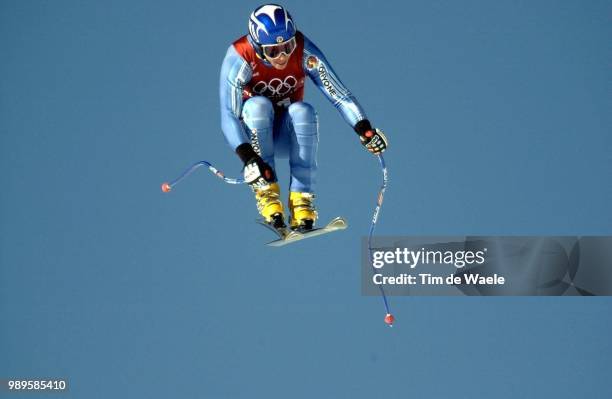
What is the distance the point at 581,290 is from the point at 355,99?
489 cm

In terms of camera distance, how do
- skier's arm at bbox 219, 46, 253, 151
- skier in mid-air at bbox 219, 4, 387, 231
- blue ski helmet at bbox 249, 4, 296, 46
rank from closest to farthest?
blue ski helmet at bbox 249, 4, 296, 46 < skier in mid-air at bbox 219, 4, 387, 231 < skier's arm at bbox 219, 46, 253, 151

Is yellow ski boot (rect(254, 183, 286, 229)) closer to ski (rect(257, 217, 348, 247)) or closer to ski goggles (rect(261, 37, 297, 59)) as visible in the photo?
ski (rect(257, 217, 348, 247))

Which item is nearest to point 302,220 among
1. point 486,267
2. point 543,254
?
point 486,267

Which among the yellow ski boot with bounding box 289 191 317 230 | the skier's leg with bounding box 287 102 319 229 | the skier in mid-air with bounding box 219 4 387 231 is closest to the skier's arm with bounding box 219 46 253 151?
the skier in mid-air with bounding box 219 4 387 231

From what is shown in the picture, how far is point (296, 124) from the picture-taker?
9.20m

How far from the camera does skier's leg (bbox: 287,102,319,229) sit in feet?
30.1

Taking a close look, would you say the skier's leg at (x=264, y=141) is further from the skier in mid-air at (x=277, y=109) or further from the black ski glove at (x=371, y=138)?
the black ski glove at (x=371, y=138)

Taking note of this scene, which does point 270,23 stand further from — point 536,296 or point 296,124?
point 536,296

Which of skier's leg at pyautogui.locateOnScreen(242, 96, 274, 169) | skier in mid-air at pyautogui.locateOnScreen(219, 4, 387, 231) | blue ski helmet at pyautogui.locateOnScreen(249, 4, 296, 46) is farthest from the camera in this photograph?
skier's leg at pyautogui.locateOnScreen(242, 96, 274, 169)

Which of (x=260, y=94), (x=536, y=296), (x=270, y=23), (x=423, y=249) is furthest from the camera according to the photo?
(x=536, y=296)

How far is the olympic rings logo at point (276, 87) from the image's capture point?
9.17 meters

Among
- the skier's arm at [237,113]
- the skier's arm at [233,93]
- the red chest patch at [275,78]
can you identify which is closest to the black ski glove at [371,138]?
the red chest patch at [275,78]

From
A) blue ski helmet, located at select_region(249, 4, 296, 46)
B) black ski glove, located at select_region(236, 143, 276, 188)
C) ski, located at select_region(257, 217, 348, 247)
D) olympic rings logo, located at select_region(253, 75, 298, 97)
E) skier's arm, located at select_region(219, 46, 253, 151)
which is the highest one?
blue ski helmet, located at select_region(249, 4, 296, 46)

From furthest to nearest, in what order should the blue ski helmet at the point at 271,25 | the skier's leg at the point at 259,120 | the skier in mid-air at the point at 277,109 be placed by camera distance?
the skier's leg at the point at 259,120 < the skier in mid-air at the point at 277,109 < the blue ski helmet at the point at 271,25
